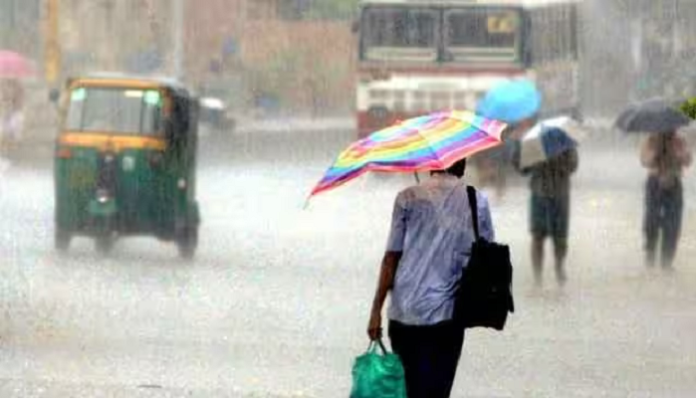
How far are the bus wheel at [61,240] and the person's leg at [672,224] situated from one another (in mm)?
3234

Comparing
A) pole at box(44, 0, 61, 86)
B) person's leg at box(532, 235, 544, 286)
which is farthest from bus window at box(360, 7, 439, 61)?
pole at box(44, 0, 61, 86)

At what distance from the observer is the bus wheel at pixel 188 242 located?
1038 centimetres

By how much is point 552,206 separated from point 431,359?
4086 millimetres

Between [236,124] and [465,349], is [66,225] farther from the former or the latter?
[465,349]

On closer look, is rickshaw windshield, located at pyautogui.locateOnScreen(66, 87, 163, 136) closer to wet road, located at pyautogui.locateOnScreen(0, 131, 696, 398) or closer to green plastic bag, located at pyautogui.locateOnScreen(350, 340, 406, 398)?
wet road, located at pyautogui.locateOnScreen(0, 131, 696, 398)

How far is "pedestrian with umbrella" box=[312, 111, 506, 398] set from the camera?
631cm

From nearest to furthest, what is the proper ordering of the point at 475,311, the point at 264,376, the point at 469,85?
the point at 475,311 → the point at 264,376 → the point at 469,85

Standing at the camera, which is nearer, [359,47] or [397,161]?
[397,161]

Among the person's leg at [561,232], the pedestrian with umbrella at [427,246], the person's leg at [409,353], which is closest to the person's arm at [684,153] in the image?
the person's leg at [561,232]

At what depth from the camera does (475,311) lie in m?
6.27

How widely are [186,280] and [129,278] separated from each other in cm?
31

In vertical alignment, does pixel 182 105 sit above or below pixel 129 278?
above

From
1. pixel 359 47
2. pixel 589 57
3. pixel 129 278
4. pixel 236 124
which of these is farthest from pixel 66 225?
pixel 589 57

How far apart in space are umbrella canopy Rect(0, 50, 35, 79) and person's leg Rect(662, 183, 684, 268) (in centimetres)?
351
